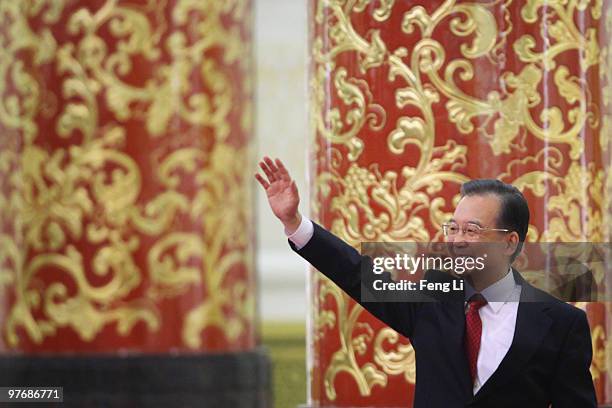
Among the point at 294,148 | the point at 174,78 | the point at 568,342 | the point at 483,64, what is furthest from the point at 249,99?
the point at 294,148

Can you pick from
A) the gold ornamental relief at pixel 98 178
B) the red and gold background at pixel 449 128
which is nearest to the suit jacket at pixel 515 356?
the red and gold background at pixel 449 128

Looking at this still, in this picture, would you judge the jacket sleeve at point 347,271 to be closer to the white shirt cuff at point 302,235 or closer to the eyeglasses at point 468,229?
the white shirt cuff at point 302,235

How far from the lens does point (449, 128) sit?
201 cm

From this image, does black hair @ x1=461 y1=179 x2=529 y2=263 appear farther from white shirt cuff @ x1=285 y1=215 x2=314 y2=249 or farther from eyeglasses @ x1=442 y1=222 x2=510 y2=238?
white shirt cuff @ x1=285 y1=215 x2=314 y2=249

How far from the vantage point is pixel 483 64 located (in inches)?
78.9

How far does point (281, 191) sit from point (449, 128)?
0.50 metres

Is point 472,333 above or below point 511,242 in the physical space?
below

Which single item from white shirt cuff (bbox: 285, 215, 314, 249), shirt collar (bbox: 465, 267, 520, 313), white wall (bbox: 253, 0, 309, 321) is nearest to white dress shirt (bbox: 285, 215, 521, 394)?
shirt collar (bbox: 465, 267, 520, 313)

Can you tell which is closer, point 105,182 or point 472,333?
point 472,333

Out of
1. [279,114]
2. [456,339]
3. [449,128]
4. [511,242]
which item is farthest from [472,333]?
[279,114]

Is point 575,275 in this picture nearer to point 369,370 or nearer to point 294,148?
point 369,370

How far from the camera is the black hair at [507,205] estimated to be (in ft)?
5.18

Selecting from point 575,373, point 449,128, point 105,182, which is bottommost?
point 575,373

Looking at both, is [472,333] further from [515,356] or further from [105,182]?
[105,182]
